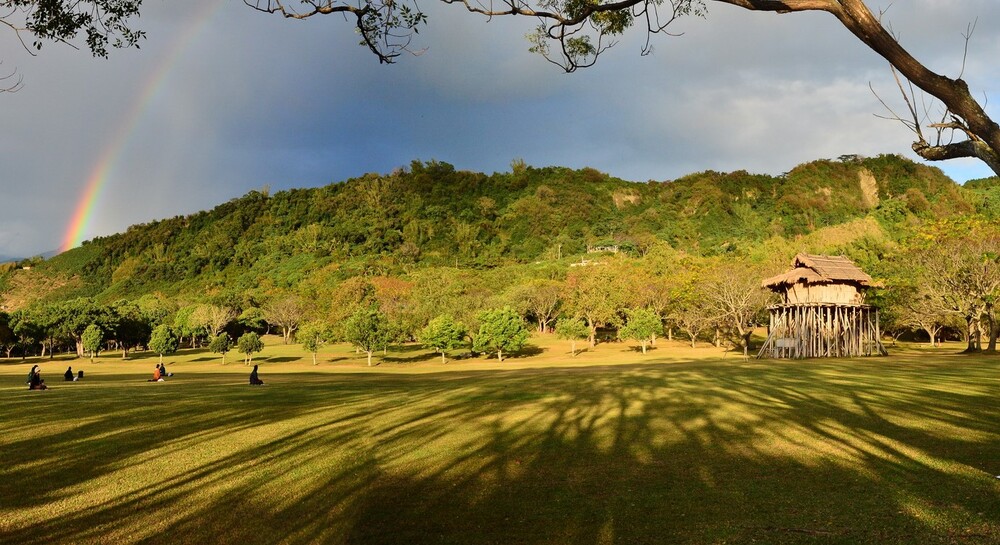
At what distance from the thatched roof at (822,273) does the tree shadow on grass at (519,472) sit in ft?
93.6

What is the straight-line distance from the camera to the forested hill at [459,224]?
13962 cm

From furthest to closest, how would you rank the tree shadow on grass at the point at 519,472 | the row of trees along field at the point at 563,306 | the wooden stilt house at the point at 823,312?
the row of trees along field at the point at 563,306 < the wooden stilt house at the point at 823,312 < the tree shadow on grass at the point at 519,472

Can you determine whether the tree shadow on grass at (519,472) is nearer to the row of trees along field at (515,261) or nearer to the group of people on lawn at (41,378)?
the group of people on lawn at (41,378)

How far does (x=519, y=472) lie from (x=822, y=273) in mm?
43169

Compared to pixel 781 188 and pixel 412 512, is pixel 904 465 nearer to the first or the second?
pixel 412 512

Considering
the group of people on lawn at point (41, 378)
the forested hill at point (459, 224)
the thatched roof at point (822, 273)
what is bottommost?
the group of people on lawn at point (41, 378)

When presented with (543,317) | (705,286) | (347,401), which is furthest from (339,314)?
(347,401)

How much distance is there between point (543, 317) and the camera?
97812 millimetres

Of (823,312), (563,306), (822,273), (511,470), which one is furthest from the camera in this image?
(563,306)

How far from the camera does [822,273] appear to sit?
46344 mm

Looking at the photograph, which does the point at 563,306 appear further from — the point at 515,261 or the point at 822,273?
the point at 515,261

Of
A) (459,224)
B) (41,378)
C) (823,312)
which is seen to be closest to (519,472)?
A: (41,378)

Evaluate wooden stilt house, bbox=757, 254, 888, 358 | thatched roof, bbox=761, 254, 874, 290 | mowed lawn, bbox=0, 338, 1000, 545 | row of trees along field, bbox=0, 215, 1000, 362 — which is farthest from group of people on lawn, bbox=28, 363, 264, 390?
thatched roof, bbox=761, 254, 874, 290

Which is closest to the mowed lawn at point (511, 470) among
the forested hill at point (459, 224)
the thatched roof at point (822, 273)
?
the thatched roof at point (822, 273)
